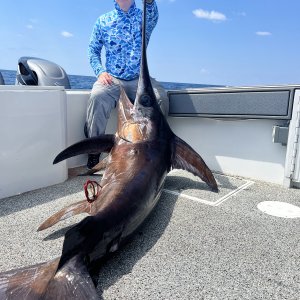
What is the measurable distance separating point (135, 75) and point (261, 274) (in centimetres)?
268

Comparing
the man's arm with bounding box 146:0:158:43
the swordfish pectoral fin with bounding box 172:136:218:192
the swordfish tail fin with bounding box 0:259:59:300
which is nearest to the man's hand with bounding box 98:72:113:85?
the man's arm with bounding box 146:0:158:43

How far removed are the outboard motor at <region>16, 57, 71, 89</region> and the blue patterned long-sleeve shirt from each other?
4.39 feet

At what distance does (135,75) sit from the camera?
145 inches

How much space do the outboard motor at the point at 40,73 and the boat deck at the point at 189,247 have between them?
2.55 metres

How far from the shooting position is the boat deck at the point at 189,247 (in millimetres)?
1483

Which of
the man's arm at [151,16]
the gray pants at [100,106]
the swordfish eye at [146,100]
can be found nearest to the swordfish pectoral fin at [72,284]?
the swordfish eye at [146,100]

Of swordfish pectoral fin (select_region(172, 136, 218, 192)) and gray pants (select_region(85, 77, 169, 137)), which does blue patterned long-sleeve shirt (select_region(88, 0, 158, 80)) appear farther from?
swordfish pectoral fin (select_region(172, 136, 218, 192))

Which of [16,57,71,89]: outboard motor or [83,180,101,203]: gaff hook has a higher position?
[16,57,71,89]: outboard motor

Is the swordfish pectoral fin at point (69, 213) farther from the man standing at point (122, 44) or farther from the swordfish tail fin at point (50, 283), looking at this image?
the man standing at point (122, 44)

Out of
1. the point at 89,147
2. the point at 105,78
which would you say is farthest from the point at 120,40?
the point at 89,147

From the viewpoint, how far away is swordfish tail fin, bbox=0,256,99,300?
1.21 meters

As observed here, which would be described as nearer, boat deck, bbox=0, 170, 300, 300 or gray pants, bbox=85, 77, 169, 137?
boat deck, bbox=0, 170, 300, 300

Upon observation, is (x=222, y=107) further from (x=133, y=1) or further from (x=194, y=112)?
(x=133, y=1)

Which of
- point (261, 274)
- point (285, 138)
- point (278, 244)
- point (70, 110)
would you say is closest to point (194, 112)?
point (285, 138)
